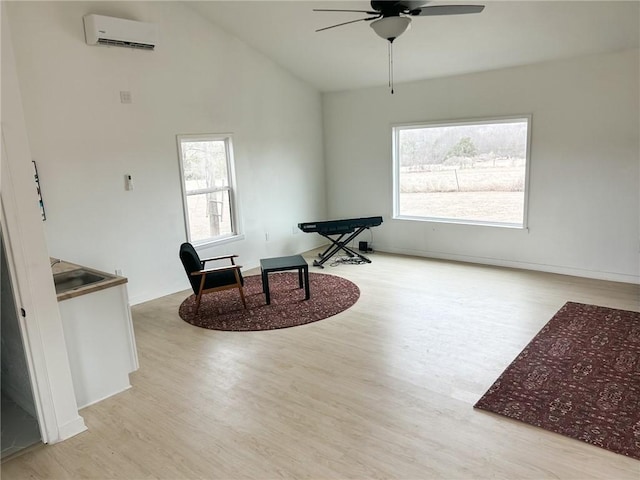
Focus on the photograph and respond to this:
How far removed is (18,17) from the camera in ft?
12.8

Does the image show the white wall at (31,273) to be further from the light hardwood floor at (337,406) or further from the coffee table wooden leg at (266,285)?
the coffee table wooden leg at (266,285)

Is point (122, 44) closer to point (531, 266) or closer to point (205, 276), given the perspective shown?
point (205, 276)

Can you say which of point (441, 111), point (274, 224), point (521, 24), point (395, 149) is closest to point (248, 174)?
point (274, 224)

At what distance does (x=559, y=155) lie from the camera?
5297 mm

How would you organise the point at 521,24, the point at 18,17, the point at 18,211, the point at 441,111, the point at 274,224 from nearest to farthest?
the point at 18,211 < the point at 18,17 < the point at 521,24 < the point at 441,111 < the point at 274,224

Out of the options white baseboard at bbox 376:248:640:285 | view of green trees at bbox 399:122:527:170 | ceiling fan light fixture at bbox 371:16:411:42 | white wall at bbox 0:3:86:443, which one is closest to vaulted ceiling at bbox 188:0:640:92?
view of green trees at bbox 399:122:527:170

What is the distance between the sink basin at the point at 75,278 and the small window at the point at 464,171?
457 centimetres

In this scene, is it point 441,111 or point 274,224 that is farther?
point 274,224

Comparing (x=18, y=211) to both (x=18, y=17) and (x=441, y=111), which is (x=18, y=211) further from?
(x=441, y=111)

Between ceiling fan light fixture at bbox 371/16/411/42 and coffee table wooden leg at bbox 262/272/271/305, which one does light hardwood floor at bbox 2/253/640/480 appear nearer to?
coffee table wooden leg at bbox 262/272/271/305

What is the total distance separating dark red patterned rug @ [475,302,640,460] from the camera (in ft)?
8.61

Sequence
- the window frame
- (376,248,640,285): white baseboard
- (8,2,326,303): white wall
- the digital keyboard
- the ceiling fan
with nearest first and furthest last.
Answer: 1. the ceiling fan
2. (8,2,326,303): white wall
3. (376,248,640,285): white baseboard
4. the window frame
5. the digital keyboard

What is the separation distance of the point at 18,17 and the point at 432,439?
462cm

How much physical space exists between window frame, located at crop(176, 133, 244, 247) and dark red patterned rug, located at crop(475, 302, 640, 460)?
3.80 meters
